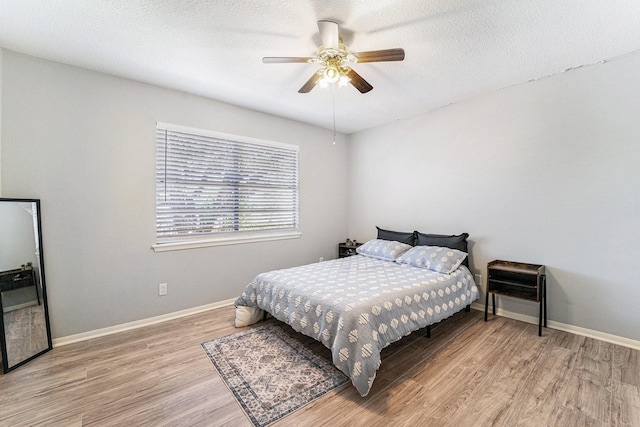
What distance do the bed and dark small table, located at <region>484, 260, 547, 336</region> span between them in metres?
0.24

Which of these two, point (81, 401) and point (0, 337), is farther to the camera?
point (0, 337)

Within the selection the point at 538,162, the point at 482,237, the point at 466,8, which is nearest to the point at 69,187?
the point at 466,8

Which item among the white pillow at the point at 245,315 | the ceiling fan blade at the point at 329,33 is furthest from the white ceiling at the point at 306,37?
the white pillow at the point at 245,315

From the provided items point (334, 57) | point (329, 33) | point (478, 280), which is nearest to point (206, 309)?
point (334, 57)

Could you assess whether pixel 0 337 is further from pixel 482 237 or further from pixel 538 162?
pixel 538 162

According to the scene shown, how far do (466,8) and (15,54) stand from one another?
3623 millimetres

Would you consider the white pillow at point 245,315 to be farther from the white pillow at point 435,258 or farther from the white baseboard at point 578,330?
the white baseboard at point 578,330

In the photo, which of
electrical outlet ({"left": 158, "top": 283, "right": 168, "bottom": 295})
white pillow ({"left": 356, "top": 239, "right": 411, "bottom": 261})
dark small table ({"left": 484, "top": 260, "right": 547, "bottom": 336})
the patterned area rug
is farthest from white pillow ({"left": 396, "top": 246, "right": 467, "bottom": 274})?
electrical outlet ({"left": 158, "top": 283, "right": 168, "bottom": 295})

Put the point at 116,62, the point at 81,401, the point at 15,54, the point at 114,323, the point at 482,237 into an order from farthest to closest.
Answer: the point at 482,237, the point at 114,323, the point at 116,62, the point at 15,54, the point at 81,401

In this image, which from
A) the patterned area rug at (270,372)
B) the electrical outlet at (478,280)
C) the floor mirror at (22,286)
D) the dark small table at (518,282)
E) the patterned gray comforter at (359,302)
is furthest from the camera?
the electrical outlet at (478,280)

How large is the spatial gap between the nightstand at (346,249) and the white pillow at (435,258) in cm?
114

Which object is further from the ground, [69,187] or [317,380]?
[69,187]

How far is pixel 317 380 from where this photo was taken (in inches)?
78.1

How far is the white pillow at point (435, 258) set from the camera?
300 centimetres
